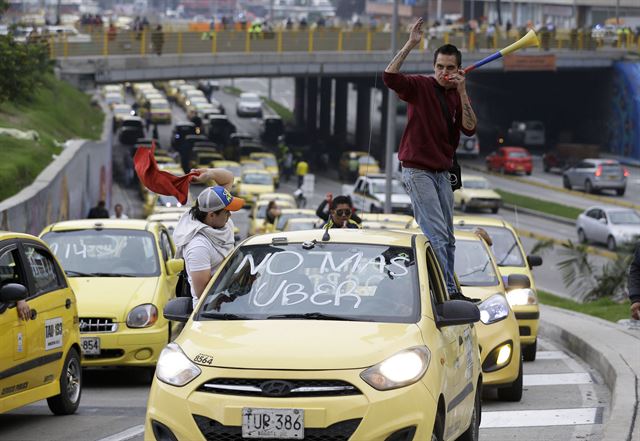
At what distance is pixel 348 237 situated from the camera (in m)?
9.27

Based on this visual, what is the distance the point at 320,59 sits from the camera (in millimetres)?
76938

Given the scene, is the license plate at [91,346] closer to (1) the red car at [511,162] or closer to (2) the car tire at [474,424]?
(2) the car tire at [474,424]

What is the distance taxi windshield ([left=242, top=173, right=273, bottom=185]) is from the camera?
63.1m

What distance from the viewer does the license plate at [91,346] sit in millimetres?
14859

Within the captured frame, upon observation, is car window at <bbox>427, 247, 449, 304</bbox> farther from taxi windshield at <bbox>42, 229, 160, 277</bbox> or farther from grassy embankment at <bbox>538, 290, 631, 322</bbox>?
grassy embankment at <bbox>538, 290, 631, 322</bbox>

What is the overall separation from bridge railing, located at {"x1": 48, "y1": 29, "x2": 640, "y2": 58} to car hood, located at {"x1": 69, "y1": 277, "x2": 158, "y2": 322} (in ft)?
175

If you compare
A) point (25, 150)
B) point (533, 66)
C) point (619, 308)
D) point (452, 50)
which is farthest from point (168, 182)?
point (533, 66)

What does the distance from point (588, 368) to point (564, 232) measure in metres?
40.7

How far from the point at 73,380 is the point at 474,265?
14.8 feet

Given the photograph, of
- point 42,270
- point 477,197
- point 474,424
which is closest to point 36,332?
point 42,270

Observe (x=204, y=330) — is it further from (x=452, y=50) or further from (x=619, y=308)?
(x=619, y=308)

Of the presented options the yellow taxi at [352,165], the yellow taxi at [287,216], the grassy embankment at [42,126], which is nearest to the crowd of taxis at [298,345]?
the grassy embankment at [42,126]

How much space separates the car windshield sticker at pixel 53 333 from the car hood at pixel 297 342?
388 centimetres

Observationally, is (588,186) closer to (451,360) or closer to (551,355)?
(551,355)
